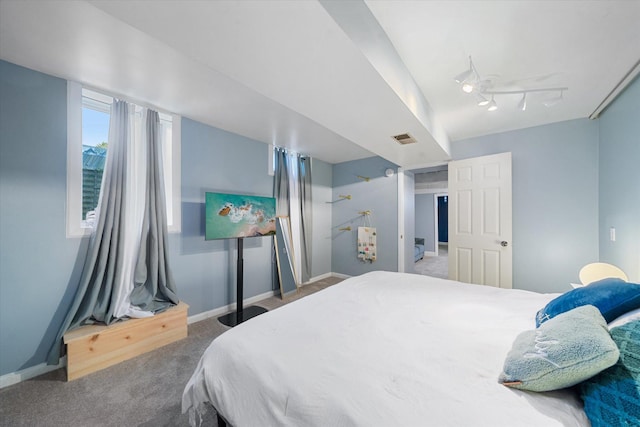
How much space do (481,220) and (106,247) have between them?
14.2ft

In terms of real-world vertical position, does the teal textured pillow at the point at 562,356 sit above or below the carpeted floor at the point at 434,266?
above

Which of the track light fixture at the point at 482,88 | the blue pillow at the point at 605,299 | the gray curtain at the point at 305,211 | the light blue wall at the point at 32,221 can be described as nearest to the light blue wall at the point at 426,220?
the gray curtain at the point at 305,211

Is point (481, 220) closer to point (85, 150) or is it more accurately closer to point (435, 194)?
point (85, 150)

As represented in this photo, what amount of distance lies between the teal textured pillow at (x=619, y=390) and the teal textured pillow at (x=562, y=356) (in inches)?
1.8

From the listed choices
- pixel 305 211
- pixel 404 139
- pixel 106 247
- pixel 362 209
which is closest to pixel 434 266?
pixel 362 209

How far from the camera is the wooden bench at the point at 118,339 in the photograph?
183 centimetres

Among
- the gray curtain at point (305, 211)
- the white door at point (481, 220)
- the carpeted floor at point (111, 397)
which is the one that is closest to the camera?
the carpeted floor at point (111, 397)

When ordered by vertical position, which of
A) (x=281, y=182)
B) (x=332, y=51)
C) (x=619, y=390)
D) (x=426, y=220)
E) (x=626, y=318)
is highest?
(x=332, y=51)

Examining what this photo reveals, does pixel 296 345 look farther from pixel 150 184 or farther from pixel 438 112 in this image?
pixel 438 112

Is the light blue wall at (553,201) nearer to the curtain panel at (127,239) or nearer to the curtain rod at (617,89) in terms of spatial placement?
the curtain rod at (617,89)

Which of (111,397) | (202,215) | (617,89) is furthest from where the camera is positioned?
(202,215)

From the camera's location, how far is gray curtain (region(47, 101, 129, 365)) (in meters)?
2.00

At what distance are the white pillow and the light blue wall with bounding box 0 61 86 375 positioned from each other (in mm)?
3621

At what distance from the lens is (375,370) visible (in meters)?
0.95
